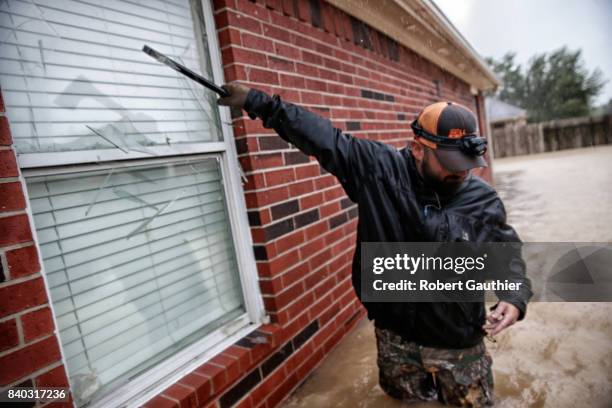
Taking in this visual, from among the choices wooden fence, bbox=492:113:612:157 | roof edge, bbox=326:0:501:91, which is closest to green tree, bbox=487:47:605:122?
wooden fence, bbox=492:113:612:157

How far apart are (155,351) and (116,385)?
209mm

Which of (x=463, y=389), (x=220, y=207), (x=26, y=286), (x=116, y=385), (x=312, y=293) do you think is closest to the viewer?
(x=26, y=286)

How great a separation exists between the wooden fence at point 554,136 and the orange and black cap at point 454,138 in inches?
909

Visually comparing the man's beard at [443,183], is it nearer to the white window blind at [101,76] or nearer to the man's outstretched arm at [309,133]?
the man's outstretched arm at [309,133]

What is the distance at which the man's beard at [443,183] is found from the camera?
171 centimetres

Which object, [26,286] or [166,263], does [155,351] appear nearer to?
[166,263]

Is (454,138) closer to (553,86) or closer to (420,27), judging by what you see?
(420,27)

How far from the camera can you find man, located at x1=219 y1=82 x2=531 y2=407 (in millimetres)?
1628

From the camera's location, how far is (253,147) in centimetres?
201

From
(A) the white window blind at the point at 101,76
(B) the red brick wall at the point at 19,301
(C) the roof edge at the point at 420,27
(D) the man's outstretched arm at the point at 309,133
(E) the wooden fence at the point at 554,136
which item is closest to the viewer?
(B) the red brick wall at the point at 19,301

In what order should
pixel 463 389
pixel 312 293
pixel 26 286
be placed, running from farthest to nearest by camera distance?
pixel 312 293 < pixel 463 389 < pixel 26 286

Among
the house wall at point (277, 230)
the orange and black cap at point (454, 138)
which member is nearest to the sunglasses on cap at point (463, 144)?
the orange and black cap at point (454, 138)

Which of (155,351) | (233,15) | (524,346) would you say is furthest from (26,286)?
(524,346)

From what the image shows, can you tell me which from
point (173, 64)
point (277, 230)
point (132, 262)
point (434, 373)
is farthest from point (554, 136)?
point (132, 262)
